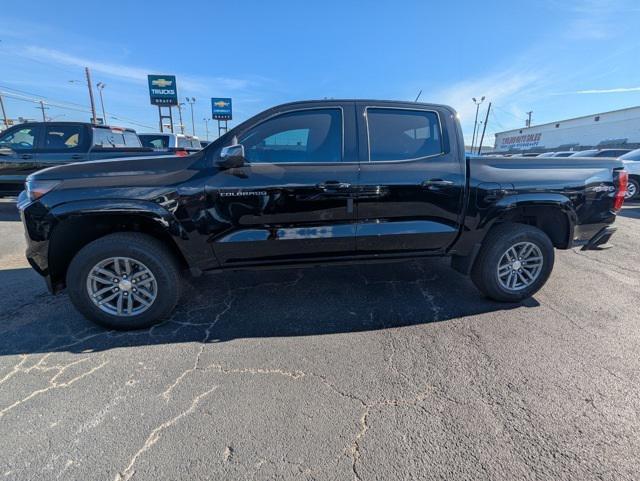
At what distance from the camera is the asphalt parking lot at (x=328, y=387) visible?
182 cm

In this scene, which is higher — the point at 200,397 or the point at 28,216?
the point at 28,216

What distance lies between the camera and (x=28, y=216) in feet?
9.37

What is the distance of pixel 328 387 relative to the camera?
7.79 feet

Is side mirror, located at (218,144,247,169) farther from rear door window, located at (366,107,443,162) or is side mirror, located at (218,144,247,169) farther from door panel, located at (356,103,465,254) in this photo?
rear door window, located at (366,107,443,162)

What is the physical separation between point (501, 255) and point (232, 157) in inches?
109

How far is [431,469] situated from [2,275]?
5345mm

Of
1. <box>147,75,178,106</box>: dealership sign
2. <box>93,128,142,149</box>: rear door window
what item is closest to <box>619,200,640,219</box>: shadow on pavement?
<box>93,128,142,149</box>: rear door window

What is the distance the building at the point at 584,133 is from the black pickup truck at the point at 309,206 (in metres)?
37.3

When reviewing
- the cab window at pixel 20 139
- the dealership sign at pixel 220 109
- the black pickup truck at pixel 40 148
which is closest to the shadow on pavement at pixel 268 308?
the black pickup truck at pixel 40 148

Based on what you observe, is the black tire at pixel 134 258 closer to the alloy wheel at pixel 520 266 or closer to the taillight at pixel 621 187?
the alloy wheel at pixel 520 266

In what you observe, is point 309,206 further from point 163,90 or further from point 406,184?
point 163,90

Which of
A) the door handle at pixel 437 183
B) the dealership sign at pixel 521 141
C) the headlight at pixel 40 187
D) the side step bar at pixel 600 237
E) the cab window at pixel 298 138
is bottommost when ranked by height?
the side step bar at pixel 600 237

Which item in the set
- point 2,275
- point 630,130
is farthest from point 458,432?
point 630,130

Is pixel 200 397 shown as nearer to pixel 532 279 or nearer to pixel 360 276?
pixel 360 276
